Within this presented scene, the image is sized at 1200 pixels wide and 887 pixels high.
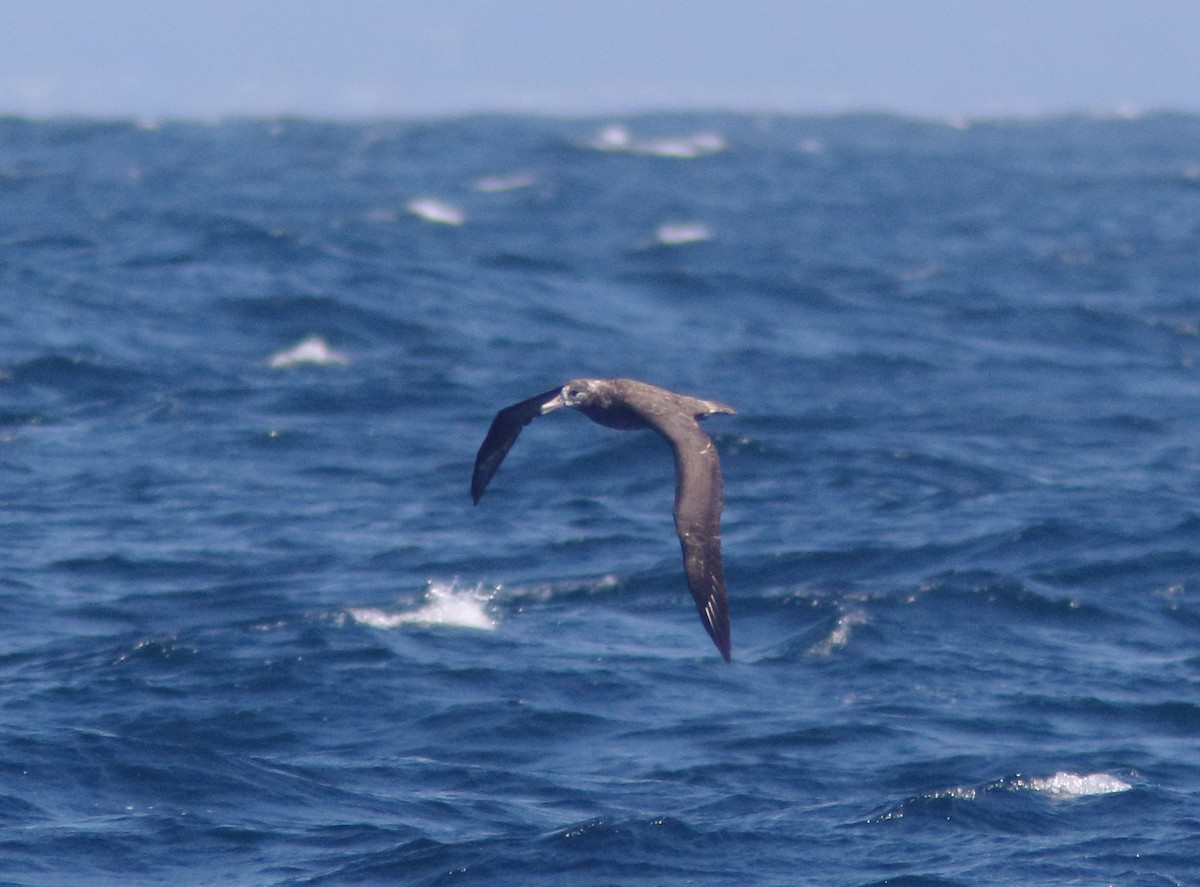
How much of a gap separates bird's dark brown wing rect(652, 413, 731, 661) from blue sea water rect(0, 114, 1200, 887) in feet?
7.42

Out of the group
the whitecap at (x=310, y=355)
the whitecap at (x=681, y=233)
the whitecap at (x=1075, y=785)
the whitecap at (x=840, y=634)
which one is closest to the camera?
the whitecap at (x=1075, y=785)

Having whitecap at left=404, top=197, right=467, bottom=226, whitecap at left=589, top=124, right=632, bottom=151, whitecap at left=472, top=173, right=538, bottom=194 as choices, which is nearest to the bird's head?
whitecap at left=404, top=197, right=467, bottom=226

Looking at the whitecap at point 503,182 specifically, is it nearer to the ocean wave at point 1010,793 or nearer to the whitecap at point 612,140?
the whitecap at point 612,140

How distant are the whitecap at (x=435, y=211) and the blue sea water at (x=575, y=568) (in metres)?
3.45

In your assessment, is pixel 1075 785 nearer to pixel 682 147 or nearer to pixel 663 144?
pixel 682 147

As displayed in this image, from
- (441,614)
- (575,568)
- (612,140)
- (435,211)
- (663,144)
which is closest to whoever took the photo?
(441,614)

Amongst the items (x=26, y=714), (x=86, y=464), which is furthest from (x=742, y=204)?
(x=26, y=714)

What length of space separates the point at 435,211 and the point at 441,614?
2752 cm

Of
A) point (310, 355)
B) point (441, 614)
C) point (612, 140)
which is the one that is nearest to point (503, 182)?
point (612, 140)

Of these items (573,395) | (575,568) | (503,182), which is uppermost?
(503,182)

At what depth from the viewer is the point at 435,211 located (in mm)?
42969

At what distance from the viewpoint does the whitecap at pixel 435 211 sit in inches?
1645

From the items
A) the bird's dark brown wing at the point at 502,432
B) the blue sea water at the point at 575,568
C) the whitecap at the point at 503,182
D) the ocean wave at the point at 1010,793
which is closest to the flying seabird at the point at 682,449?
the bird's dark brown wing at the point at 502,432

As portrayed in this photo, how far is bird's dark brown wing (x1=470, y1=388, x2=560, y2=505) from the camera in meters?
11.5
